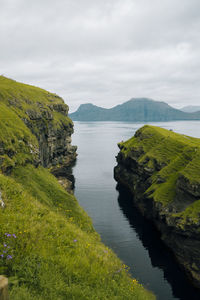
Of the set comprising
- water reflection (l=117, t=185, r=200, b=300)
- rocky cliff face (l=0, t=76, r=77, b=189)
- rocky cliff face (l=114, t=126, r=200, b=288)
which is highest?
rocky cliff face (l=0, t=76, r=77, b=189)

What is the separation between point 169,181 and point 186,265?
19144 millimetres

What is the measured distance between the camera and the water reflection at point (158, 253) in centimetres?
3472

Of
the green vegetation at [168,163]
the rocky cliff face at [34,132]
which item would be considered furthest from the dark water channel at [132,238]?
the rocky cliff face at [34,132]

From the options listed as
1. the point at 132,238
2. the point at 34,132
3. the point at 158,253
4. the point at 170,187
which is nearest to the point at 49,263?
the point at 158,253

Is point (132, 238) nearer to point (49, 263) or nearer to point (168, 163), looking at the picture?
point (168, 163)

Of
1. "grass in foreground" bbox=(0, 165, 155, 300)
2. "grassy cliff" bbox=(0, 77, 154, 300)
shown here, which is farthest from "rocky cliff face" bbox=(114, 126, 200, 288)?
"grass in foreground" bbox=(0, 165, 155, 300)

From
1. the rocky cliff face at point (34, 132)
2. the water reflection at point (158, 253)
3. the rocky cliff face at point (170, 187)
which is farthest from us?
the rocky cliff face at point (34, 132)

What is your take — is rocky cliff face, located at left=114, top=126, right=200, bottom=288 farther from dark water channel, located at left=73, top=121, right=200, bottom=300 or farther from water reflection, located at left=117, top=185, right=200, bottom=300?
dark water channel, located at left=73, top=121, right=200, bottom=300

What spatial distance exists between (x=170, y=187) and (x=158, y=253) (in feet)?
47.7

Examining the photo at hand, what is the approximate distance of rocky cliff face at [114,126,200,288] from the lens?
39.3 meters

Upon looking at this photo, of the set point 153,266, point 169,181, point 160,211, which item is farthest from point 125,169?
point 153,266

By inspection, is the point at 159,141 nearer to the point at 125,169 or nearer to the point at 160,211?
the point at 125,169

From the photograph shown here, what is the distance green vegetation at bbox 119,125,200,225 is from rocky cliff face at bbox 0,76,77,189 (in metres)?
27.9

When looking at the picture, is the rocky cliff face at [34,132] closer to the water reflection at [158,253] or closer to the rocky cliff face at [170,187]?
the water reflection at [158,253]
